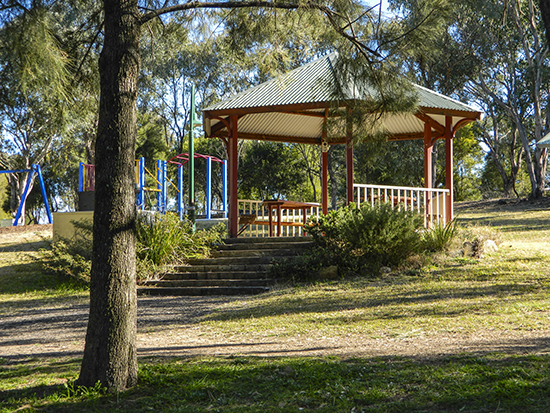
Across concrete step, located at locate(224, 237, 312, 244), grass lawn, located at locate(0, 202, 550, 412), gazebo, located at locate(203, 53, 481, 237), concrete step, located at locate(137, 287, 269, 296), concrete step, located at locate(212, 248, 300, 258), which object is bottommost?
concrete step, located at locate(137, 287, 269, 296)

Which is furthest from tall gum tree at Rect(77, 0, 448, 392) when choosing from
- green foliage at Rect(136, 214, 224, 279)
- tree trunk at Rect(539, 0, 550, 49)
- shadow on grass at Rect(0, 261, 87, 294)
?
shadow on grass at Rect(0, 261, 87, 294)

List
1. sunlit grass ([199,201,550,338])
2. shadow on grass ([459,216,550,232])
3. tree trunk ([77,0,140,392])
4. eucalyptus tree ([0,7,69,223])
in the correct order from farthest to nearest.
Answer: shadow on grass ([459,216,550,232]) → sunlit grass ([199,201,550,338]) → eucalyptus tree ([0,7,69,223]) → tree trunk ([77,0,140,392])

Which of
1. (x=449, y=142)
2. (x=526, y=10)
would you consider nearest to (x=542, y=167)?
(x=526, y=10)

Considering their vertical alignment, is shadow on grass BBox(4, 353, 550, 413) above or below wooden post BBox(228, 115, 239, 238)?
below

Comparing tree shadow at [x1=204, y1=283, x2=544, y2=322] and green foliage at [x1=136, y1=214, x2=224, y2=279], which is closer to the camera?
tree shadow at [x1=204, y1=283, x2=544, y2=322]

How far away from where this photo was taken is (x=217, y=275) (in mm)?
9781

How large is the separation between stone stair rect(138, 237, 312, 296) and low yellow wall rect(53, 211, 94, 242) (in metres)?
2.81

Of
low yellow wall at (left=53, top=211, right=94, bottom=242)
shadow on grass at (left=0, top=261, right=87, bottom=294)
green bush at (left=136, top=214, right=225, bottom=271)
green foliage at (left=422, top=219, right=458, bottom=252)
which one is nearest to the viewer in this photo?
green foliage at (left=422, top=219, right=458, bottom=252)

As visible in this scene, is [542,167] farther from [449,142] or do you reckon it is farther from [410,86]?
[410,86]

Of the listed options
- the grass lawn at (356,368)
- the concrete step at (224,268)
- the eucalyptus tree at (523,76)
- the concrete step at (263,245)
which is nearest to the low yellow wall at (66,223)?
the concrete step at (224,268)

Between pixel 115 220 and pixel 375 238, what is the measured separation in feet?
20.0

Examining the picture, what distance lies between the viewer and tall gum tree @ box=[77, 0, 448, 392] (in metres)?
3.67

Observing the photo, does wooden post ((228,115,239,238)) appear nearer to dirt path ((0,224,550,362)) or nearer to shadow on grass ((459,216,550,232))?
dirt path ((0,224,550,362))

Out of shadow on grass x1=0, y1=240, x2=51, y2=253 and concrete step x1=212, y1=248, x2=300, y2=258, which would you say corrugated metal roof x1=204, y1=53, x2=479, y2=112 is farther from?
shadow on grass x1=0, y1=240, x2=51, y2=253
